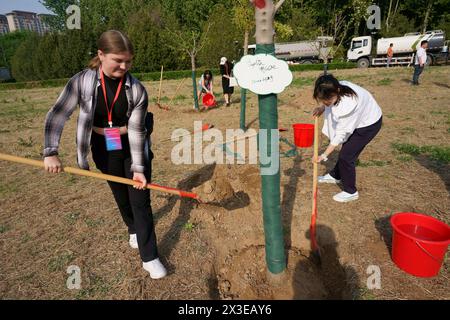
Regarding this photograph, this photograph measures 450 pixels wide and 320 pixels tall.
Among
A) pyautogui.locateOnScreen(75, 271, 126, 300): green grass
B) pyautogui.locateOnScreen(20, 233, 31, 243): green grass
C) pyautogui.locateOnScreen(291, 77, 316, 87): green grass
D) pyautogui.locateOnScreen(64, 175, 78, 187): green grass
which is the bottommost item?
pyautogui.locateOnScreen(75, 271, 126, 300): green grass

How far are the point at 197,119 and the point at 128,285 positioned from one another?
628cm

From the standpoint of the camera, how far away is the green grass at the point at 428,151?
4.53 m

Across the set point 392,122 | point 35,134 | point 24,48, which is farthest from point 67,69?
point 392,122

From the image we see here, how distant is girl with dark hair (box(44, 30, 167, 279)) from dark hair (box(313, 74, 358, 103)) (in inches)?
65.2

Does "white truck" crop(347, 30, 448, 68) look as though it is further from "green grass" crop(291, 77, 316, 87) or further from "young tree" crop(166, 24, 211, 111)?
"young tree" crop(166, 24, 211, 111)

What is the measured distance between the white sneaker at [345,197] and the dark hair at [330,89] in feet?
3.94

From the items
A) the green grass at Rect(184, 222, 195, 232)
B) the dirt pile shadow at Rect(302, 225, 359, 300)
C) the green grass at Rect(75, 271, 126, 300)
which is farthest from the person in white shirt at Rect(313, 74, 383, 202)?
the green grass at Rect(75, 271, 126, 300)

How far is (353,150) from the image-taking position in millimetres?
3287

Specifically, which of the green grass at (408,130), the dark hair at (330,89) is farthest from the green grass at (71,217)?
the green grass at (408,130)

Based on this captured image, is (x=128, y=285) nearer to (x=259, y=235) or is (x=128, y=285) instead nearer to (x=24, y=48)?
(x=259, y=235)

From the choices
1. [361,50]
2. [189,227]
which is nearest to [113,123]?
[189,227]

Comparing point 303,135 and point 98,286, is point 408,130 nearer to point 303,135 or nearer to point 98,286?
point 303,135

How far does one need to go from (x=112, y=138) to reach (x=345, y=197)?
8.72 ft

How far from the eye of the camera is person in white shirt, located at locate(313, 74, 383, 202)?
2.89m
